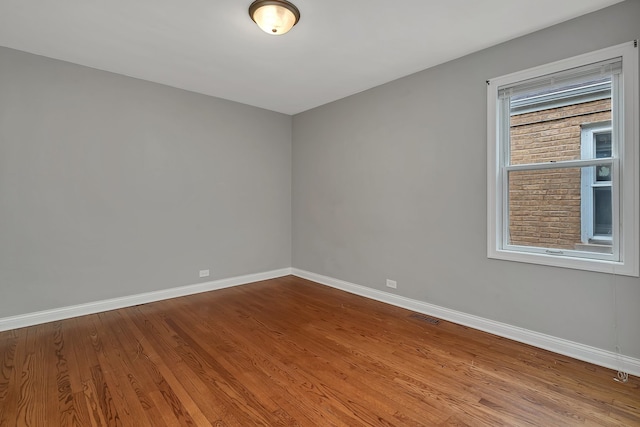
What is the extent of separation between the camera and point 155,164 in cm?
383

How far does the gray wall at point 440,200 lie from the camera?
7.91ft

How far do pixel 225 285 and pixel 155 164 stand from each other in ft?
6.32

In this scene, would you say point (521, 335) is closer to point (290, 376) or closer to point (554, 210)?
point (554, 210)

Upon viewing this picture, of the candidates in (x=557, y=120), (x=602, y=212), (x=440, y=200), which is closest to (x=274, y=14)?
(x=440, y=200)

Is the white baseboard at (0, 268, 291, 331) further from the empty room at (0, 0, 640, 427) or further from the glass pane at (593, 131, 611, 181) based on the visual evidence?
the glass pane at (593, 131, 611, 181)

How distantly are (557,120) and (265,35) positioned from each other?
2.73 metres

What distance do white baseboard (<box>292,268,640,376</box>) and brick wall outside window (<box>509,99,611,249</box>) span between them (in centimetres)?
81

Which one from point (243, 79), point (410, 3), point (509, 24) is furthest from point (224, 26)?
point (509, 24)

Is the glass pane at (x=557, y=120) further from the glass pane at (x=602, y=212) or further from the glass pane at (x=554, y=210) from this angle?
the glass pane at (x=602, y=212)

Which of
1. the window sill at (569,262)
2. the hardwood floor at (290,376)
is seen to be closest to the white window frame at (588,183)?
the window sill at (569,262)

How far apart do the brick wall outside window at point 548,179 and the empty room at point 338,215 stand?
17 millimetres

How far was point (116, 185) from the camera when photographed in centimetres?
356

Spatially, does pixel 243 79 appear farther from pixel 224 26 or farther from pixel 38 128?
pixel 38 128

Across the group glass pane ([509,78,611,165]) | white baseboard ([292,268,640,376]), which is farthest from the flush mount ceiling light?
white baseboard ([292,268,640,376])
